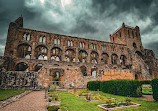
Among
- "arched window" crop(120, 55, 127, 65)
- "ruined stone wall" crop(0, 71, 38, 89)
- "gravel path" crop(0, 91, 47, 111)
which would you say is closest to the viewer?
"gravel path" crop(0, 91, 47, 111)

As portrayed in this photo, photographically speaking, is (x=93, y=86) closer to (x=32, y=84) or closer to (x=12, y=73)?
(x=32, y=84)

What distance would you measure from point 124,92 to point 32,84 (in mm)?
13140

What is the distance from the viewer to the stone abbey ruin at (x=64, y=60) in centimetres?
1642

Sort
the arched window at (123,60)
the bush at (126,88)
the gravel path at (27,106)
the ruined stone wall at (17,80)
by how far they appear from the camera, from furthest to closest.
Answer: the arched window at (123,60) → the ruined stone wall at (17,80) → the bush at (126,88) → the gravel path at (27,106)

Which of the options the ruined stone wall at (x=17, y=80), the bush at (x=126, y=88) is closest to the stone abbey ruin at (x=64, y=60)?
the ruined stone wall at (x=17, y=80)

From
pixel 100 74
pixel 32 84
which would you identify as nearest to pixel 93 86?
pixel 100 74

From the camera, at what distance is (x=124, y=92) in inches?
380

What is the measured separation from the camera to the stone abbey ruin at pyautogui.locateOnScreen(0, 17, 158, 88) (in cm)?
1642

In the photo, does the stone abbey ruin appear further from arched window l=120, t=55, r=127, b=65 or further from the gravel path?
the gravel path

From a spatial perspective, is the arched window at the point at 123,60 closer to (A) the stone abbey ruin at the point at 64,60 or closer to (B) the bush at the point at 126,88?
(A) the stone abbey ruin at the point at 64,60

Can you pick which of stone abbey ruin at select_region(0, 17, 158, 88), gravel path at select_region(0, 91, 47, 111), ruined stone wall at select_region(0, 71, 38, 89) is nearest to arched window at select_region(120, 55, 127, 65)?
stone abbey ruin at select_region(0, 17, 158, 88)

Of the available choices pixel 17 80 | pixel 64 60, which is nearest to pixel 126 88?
pixel 17 80

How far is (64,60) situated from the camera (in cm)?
3281

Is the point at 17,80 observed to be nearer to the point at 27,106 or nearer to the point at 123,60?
the point at 27,106
